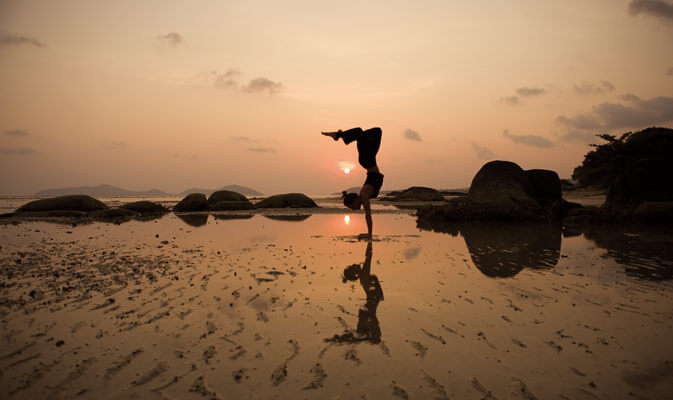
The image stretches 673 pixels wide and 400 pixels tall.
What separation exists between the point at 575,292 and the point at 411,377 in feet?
12.1

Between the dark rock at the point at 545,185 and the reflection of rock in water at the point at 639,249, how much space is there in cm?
532

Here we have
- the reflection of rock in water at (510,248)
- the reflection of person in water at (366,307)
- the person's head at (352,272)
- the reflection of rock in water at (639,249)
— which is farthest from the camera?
the reflection of rock in water at (510,248)

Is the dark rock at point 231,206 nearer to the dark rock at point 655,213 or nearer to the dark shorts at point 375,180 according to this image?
the dark shorts at point 375,180

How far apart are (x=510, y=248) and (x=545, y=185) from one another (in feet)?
38.3

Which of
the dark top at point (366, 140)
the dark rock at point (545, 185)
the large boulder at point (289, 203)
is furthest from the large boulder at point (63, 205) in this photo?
the dark rock at point (545, 185)

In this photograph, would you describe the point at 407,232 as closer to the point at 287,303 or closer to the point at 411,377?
the point at 287,303

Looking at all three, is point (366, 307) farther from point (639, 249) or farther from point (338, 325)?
point (639, 249)

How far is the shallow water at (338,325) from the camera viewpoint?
2898 millimetres

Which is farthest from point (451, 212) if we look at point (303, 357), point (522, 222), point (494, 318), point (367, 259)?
point (303, 357)

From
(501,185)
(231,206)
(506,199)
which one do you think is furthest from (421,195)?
(506,199)

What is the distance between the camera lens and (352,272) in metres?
6.82

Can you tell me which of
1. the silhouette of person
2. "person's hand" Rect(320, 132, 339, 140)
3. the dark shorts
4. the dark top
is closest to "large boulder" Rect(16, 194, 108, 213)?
"person's hand" Rect(320, 132, 339, 140)

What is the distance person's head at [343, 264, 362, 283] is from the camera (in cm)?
634

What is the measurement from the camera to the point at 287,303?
4.96 m
